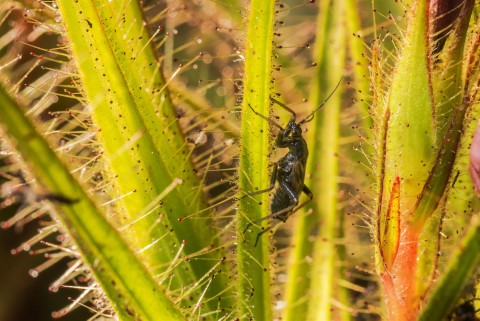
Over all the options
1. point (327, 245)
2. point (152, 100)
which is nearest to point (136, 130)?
point (152, 100)

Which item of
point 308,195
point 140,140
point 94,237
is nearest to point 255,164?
point 140,140

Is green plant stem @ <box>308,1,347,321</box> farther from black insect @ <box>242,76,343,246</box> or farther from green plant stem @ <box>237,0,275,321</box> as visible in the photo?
green plant stem @ <box>237,0,275,321</box>

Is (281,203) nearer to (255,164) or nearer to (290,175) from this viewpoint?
(290,175)

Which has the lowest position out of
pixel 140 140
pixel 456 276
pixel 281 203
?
pixel 456 276

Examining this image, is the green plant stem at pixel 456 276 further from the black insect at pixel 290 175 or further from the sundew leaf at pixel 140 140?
the black insect at pixel 290 175

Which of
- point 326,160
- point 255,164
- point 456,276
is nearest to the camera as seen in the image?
point 456,276

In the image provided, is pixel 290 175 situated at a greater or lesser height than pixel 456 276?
greater

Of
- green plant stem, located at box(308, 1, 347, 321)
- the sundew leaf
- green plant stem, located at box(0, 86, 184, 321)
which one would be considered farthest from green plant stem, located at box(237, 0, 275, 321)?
green plant stem, located at box(308, 1, 347, 321)
